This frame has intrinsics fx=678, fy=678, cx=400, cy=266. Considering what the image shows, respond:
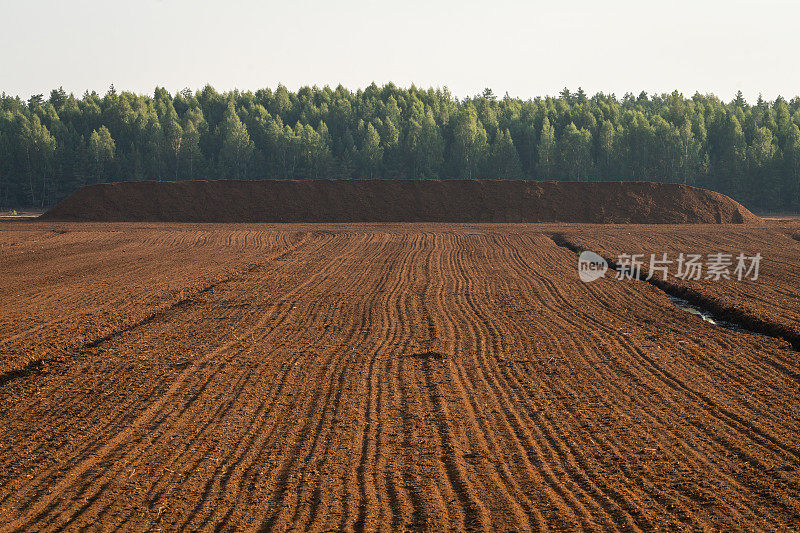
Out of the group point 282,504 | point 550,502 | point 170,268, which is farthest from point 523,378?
point 170,268

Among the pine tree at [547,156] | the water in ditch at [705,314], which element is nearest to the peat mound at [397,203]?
the water in ditch at [705,314]

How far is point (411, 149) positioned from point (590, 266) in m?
70.0

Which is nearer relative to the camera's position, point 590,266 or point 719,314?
point 719,314

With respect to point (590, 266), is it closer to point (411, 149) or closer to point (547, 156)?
point (547, 156)

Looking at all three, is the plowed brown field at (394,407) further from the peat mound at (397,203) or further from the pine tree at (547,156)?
the pine tree at (547,156)

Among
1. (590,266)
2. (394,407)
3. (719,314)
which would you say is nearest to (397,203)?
(590,266)

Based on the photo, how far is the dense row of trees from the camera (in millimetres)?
84875

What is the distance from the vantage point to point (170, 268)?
24.9m

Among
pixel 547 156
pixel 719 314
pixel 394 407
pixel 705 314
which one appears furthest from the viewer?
pixel 547 156

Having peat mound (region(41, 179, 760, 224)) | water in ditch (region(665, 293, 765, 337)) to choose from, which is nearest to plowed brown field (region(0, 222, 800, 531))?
water in ditch (region(665, 293, 765, 337))

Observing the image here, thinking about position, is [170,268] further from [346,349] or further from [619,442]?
[619,442]

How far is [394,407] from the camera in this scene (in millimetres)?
9648

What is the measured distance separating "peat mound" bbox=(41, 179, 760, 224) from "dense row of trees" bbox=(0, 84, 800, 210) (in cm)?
3431

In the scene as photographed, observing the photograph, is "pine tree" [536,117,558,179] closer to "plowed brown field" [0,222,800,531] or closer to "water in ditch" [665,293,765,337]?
"plowed brown field" [0,222,800,531]
